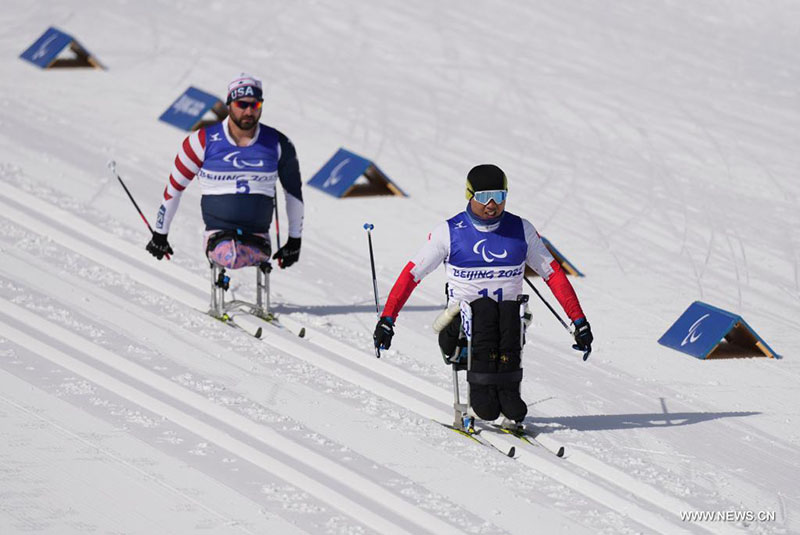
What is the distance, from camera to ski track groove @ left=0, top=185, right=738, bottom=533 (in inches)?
352

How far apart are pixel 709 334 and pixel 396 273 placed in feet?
9.82

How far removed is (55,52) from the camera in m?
19.5

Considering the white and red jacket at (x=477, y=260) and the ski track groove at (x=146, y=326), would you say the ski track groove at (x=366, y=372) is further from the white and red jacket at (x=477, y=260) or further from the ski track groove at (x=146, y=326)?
the white and red jacket at (x=477, y=260)

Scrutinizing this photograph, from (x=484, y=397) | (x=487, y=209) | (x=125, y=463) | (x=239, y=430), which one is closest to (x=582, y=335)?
(x=484, y=397)

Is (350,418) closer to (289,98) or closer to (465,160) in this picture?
(465,160)

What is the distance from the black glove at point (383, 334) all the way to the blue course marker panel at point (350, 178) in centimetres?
638

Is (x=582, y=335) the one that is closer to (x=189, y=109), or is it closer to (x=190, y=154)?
(x=190, y=154)

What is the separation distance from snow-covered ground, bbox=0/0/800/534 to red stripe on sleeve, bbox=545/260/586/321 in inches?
34.8

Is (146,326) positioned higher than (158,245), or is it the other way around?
(158,245)

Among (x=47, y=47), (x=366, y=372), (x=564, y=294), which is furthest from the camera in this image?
(x=47, y=47)

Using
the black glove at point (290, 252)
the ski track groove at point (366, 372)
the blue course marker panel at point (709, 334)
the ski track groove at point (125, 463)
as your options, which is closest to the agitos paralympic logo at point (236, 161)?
the black glove at point (290, 252)

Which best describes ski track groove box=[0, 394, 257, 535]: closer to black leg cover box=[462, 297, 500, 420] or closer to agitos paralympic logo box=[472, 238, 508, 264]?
black leg cover box=[462, 297, 500, 420]

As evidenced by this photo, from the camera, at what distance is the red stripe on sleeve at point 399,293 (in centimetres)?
941

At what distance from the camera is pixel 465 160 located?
17.5m
